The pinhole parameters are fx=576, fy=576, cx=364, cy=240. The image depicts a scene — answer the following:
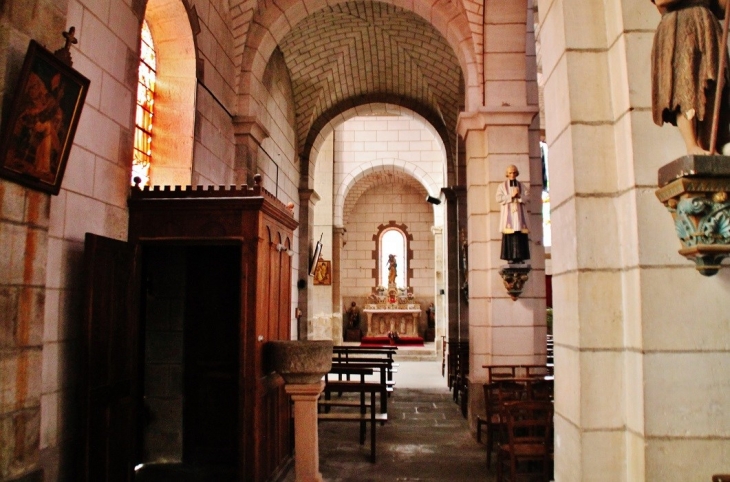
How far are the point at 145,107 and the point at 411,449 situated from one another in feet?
15.2

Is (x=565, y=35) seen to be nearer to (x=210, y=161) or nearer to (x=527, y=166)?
(x=527, y=166)

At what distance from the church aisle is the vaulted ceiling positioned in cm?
571

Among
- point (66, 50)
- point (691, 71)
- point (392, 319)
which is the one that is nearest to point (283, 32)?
point (66, 50)

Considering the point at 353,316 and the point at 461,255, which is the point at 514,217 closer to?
the point at 461,255

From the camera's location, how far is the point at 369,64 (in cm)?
1138

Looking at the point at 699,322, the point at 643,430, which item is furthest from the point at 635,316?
the point at 643,430

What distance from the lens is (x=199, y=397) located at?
224 inches

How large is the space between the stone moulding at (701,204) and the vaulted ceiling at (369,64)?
8223mm

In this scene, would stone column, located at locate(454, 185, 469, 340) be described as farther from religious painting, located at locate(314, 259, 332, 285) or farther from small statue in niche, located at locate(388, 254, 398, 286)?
small statue in niche, located at locate(388, 254, 398, 286)

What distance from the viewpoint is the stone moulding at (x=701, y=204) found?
7.20 feet

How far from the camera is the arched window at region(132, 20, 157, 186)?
18.5ft

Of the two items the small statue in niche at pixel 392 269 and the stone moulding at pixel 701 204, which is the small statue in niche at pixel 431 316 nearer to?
the small statue in niche at pixel 392 269

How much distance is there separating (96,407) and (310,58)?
826cm

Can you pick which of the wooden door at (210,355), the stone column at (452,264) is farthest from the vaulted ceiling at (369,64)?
the wooden door at (210,355)
